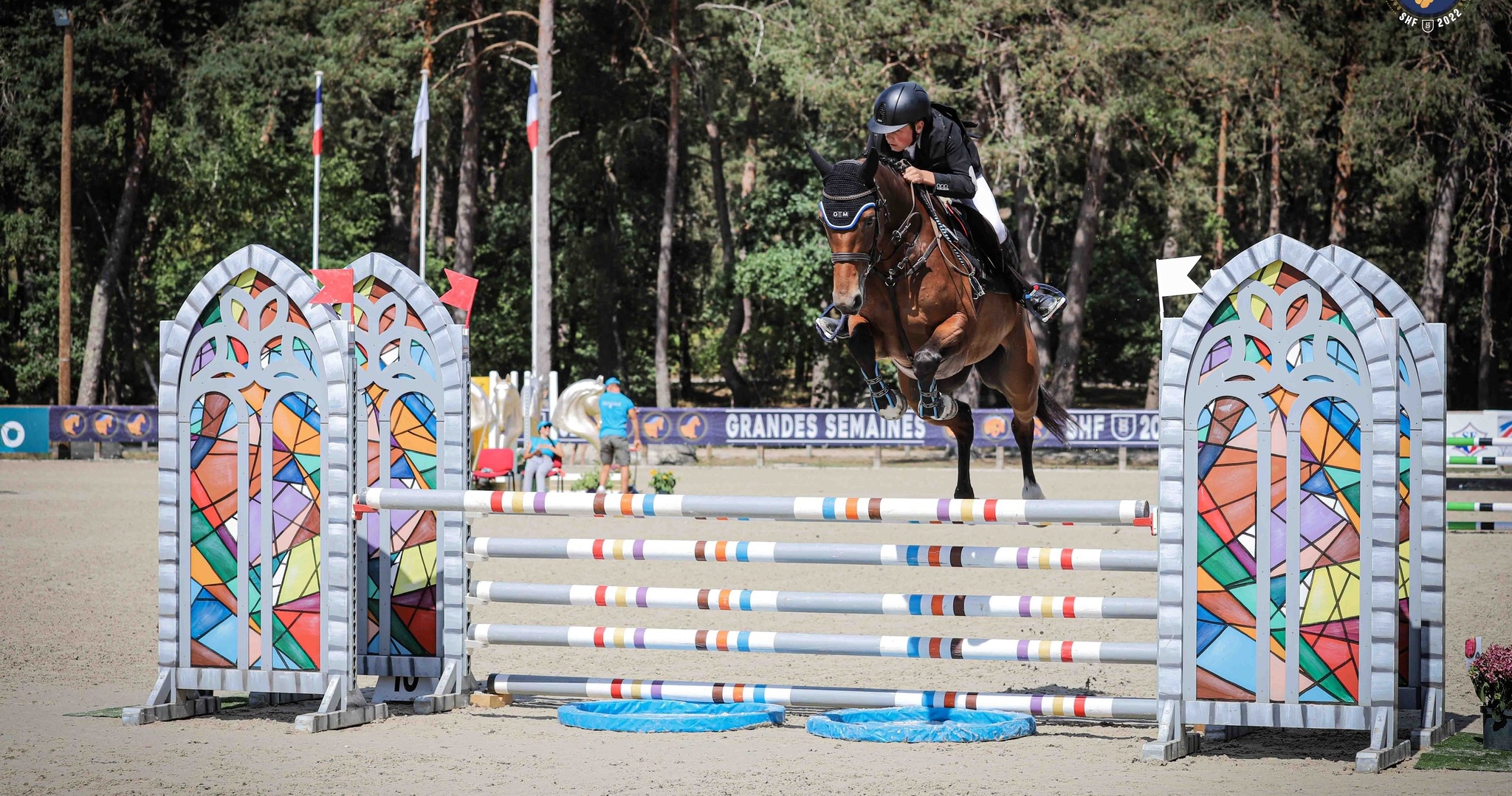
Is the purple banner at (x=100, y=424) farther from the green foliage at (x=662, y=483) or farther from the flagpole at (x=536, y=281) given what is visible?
the green foliage at (x=662, y=483)

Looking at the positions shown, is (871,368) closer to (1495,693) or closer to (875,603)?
(875,603)

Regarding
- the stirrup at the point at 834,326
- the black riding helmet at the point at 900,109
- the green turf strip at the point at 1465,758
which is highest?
the black riding helmet at the point at 900,109

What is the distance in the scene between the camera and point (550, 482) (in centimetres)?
1930

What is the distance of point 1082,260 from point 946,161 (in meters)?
23.0

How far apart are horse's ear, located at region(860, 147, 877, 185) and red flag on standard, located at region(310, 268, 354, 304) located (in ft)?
7.94

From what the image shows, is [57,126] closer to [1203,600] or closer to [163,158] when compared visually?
[163,158]

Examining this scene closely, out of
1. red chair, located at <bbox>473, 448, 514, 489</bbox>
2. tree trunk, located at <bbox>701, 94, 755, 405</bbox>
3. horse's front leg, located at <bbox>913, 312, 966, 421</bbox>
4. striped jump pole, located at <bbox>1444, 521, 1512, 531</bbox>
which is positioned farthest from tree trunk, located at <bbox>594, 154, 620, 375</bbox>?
horse's front leg, located at <bbox>913, 312, 966, 421</bbox>

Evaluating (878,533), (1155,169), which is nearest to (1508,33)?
(1155,169)

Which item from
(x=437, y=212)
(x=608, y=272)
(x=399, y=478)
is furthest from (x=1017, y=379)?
(x=608, y=272)

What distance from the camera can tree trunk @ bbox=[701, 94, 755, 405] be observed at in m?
34.7

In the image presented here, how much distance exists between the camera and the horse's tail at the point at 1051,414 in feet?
23.9

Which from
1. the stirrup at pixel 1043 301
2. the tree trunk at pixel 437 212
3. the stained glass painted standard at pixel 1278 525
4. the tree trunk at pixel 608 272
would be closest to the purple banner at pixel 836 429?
the tree trunk at pixel 608 272

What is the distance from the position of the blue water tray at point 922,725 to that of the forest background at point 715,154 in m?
17.7

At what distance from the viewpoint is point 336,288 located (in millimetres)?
6465
